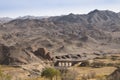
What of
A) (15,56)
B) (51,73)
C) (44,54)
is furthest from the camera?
(44,54)

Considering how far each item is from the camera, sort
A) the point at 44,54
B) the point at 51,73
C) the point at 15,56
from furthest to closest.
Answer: the point at 44,54
the point at 15,56
the point at 51,73

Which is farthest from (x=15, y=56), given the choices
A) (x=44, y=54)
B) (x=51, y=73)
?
(x=51, y=73)

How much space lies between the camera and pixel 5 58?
13588cm

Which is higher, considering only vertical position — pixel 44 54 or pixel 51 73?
pixel 51 73

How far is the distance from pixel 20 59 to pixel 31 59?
4.53 m

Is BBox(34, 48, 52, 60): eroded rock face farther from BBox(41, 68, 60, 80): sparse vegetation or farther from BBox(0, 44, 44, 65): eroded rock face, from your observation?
BBox(41, 68, 60, 80): sparse vegetation

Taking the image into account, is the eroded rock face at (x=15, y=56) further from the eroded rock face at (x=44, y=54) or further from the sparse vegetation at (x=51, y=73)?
the sparse vegetation at (x=51, y=73)

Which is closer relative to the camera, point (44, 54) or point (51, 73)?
point (51, 73)

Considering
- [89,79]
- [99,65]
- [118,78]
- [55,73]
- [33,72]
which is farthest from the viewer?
[99,65]

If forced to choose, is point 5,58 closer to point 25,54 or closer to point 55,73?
point 25,54

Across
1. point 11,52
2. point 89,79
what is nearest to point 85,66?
point 11,52

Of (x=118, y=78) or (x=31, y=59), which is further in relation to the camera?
(x=31, y=59)

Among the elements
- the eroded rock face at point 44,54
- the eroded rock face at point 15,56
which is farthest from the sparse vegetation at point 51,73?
the eroded rock face at point 44,54

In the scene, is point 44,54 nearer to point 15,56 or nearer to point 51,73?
point 15,56
